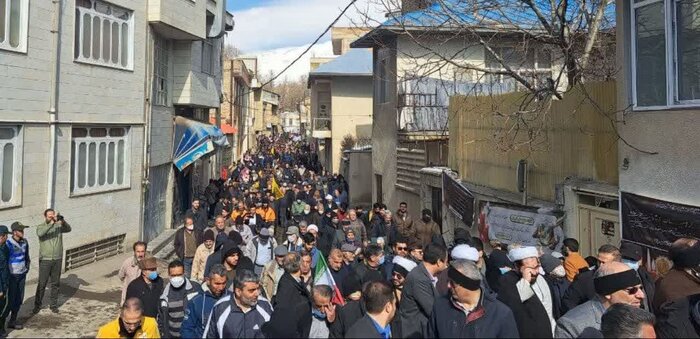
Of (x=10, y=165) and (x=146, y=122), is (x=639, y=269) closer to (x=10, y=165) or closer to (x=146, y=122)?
(x=10, y=165)

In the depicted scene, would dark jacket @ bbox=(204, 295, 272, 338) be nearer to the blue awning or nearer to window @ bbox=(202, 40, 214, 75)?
the blue awning

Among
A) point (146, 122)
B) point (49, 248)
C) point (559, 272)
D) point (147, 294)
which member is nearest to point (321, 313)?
point (147, 294)

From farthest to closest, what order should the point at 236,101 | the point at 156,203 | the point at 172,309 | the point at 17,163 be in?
the point at 236,101 → the point at 156,203 → the point at 17,163 → the point at 172,309

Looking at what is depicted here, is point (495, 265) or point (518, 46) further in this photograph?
point (518, 46)

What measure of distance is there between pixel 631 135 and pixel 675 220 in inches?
51.9

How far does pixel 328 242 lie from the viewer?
10695mm

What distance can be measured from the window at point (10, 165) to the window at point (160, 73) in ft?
17.3

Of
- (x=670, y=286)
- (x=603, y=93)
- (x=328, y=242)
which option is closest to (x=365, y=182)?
(x=328, y=242)

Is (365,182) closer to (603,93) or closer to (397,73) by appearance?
(397,73)

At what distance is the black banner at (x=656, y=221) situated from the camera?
255 inches

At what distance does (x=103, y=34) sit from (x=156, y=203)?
5309mm

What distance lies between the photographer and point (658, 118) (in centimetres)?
701

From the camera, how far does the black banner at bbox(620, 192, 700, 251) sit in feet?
21.3

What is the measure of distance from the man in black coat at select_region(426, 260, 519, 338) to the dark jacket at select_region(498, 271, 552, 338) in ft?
1.79
